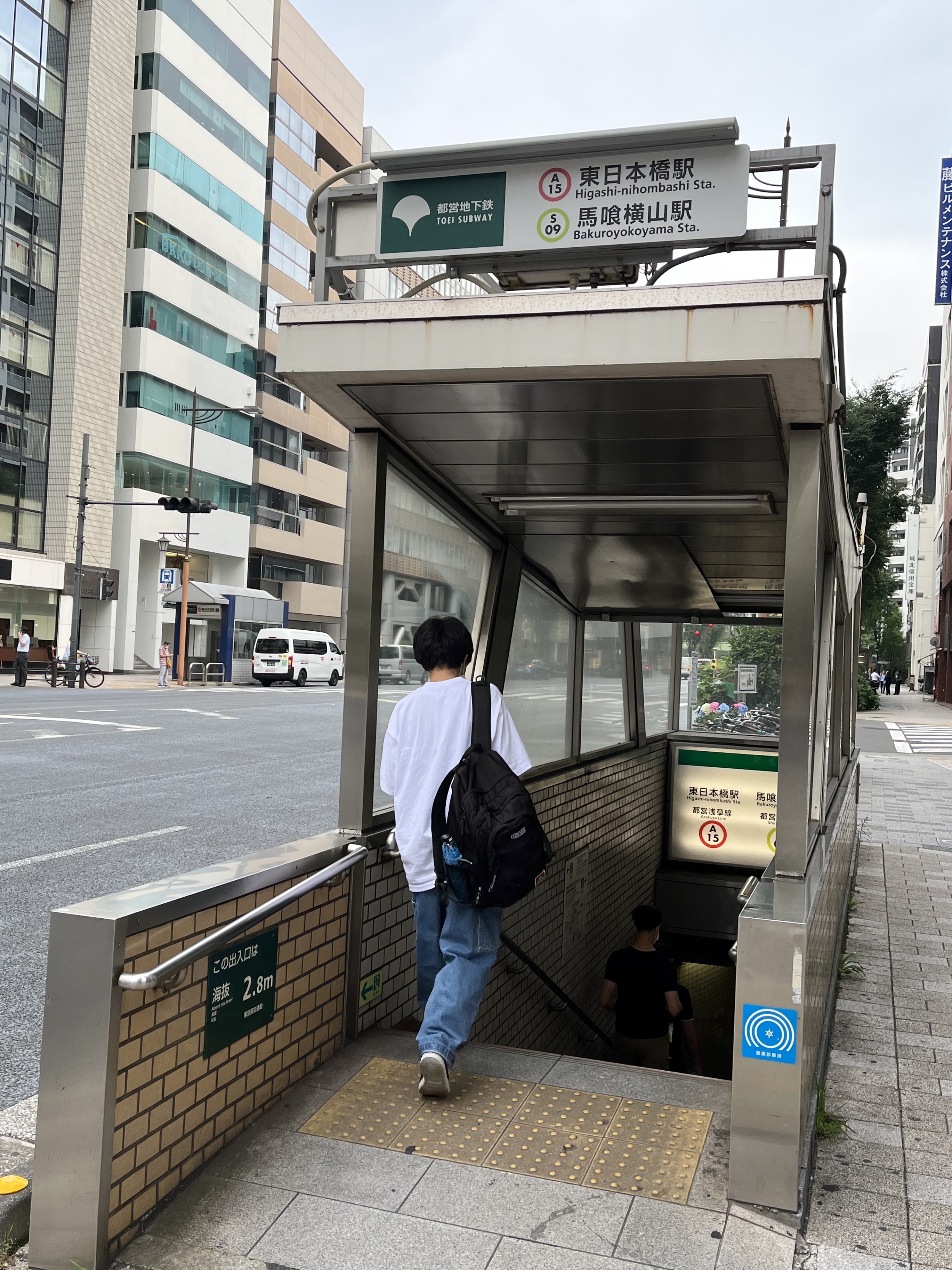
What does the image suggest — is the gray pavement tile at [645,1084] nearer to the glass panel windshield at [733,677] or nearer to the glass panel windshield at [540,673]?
the glass panel windshield at [540,673]

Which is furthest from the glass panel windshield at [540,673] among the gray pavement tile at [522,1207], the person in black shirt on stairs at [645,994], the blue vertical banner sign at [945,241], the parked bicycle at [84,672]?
the blue vertical banner sign at [945,241]

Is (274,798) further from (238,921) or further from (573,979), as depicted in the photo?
(238,921)

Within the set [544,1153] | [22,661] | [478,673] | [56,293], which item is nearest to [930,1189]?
[544,1153]

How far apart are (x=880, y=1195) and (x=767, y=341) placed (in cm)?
242

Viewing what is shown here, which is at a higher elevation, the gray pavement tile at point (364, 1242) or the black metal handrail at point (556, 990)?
the gray pavement tile at point (364, 1242)

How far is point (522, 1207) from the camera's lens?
8.92ft

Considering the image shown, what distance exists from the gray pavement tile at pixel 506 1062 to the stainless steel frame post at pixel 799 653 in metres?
1.08

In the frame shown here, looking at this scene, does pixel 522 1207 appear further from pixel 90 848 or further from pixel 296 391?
pixel 296 391

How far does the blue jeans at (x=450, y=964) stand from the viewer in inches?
133

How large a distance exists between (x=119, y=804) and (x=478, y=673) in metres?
5.79

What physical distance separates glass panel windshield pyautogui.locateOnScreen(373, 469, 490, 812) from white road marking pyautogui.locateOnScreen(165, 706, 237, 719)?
16.2 m

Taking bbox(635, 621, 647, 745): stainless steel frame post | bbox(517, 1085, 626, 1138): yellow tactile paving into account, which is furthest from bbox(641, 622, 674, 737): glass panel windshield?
bbox(517, 1085, 626, 1138): yellow tactile paving

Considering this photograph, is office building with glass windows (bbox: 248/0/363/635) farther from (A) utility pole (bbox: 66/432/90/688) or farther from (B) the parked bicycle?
(B) the parked bicycle

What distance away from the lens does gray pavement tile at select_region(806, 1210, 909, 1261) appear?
8.79 ft
